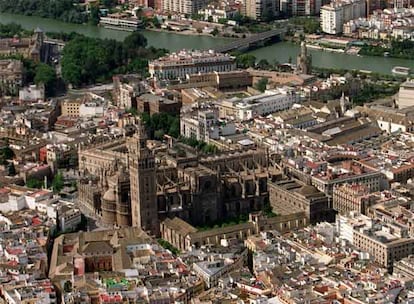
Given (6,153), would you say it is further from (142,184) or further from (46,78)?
(46,78)

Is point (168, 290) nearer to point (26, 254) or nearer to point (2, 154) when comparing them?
point (26, 254)

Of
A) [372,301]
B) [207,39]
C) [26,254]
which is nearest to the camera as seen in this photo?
[372,301]

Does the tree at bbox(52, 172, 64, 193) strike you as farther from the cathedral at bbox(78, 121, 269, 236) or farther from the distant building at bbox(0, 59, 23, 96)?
the distant building at bbox(0, 59, 23, 96)

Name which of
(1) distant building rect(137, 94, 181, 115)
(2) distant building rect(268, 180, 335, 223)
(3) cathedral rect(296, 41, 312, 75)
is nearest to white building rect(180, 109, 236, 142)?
(1) distant building rect(137, 94, 181, 115)

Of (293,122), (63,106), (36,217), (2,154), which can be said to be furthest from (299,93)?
(36,217)

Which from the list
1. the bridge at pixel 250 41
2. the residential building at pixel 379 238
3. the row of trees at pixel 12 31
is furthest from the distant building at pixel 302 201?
the row of trees at pixel 12 31

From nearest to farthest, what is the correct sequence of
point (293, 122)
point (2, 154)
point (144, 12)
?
1. point (2, 154)
2. point (293, 122)
3. point (144, 12)
